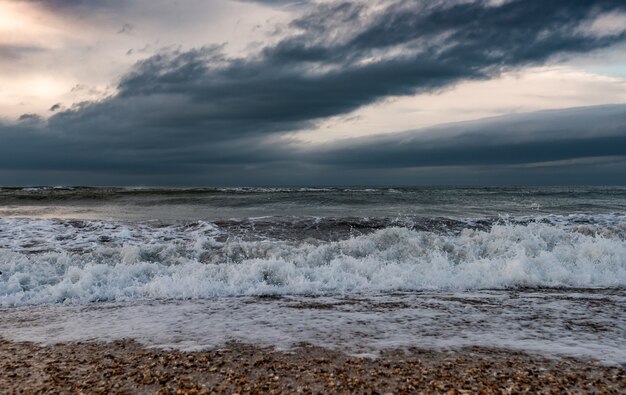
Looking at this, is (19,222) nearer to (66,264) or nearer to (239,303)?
(66,264)

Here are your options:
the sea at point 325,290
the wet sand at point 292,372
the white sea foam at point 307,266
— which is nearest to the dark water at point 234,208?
the sea at point 325,290

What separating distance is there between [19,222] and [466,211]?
72.0 ft

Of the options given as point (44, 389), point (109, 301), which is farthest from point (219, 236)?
point (44, 389)

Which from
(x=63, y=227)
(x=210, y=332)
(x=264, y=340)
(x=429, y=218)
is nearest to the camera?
(x=264, y=340)

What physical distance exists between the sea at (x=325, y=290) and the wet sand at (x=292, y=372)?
0.33 meters

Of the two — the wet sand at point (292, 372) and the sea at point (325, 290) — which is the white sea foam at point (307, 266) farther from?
the wet sand at point (292, 372)

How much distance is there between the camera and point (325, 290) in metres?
9.22

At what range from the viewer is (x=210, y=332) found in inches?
243

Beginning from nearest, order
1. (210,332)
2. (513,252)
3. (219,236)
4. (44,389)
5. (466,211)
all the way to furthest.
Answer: (44,389), (210,332), (513,252), (219,236), (466,211)

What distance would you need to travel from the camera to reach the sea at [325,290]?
5.97 meters

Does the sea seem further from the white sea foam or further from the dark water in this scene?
the dark water

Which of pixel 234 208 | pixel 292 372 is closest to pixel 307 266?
pixel 292 372

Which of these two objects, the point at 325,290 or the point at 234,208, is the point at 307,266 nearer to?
the point at 325,290

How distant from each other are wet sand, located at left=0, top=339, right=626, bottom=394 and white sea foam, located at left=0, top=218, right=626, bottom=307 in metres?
3.53
